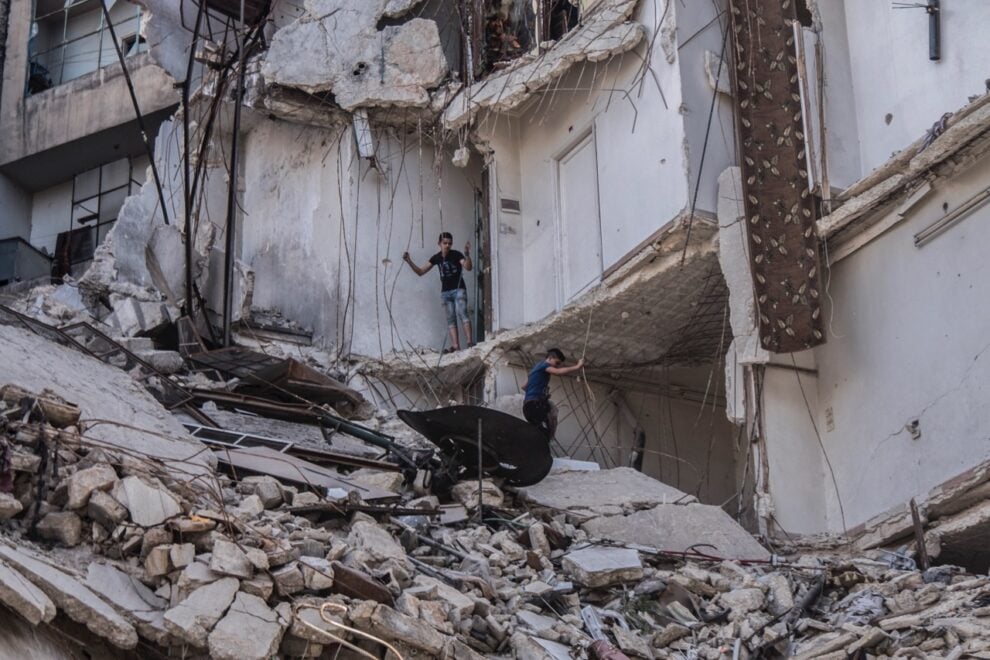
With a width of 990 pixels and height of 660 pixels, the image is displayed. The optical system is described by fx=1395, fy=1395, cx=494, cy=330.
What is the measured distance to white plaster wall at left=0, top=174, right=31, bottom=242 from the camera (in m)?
23.1

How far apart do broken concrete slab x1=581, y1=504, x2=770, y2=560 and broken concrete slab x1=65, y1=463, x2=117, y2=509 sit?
13.8 ft

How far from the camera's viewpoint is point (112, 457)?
847cm

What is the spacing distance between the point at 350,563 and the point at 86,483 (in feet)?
5.11

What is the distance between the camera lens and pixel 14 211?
23375 mm

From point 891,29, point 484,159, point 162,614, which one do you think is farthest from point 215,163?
point 162,614

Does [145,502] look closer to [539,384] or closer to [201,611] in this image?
[201,611]

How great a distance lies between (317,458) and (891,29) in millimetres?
6430

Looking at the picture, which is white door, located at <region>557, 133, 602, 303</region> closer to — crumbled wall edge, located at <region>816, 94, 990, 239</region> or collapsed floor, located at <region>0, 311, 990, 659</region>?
crumbled wall edge, located at <region>816, 94, 990, 239</region>

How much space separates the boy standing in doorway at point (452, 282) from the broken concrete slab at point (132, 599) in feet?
27.8

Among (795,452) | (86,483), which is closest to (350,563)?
(86,483)

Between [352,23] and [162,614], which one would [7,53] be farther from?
[162,614]

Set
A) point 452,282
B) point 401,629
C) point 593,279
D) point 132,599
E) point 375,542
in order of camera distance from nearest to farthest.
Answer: point 132,599 < point 401,629 < point 375,542 < point 593,279 < point 452,282

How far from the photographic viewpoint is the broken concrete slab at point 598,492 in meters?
11.5

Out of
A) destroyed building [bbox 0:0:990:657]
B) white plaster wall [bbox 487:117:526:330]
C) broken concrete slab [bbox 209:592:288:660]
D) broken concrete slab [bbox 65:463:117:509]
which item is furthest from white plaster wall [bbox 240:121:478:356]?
broken concrete slab [bbox 209:592:288:660]
